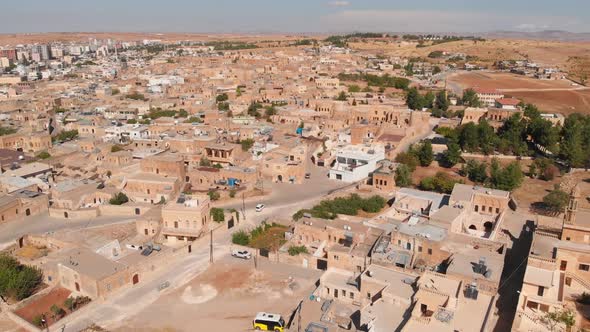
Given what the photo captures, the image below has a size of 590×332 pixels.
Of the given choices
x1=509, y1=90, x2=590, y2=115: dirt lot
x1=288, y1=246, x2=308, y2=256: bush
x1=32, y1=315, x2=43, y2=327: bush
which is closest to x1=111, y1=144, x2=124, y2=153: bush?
x1=32, y1=315, x2=43, y2=327: bush

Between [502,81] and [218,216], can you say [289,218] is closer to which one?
[218,216]

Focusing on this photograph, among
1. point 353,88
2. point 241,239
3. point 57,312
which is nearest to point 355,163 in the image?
point 241,239

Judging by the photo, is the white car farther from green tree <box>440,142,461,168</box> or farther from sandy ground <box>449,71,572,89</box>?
sandy ground <box>449,71,572,89</box>

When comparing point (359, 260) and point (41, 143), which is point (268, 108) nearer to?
point (41, 143)

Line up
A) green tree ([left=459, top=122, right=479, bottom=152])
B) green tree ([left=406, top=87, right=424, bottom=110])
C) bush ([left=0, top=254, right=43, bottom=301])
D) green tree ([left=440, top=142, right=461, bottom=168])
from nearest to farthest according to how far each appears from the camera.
→ bush ([left=0, top=254, right=43, bottom=301]) → green tree ([left=440, top=142, right=461, bottom=168]) → green tree ([left=459, top=122, right=479, bottom=152]) → green tree ([left=406, top=87, right=424, bottom=110])

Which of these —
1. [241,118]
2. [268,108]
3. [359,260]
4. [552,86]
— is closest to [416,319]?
[359,260]

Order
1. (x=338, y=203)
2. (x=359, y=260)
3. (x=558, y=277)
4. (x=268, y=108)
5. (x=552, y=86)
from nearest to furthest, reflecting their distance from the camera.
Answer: (x=558, y=277)
(x=359, y=260)
(x=338, y=203)
(x=268, y=108)
(x=552, y=86)
